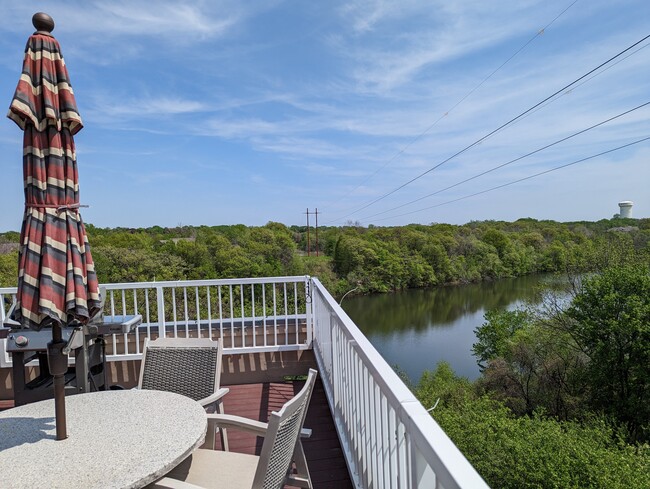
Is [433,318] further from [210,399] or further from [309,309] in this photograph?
[210,399]

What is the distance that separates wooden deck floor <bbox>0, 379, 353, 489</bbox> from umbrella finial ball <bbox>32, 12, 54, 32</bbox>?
8.20 feet

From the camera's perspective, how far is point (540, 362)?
2336 cm

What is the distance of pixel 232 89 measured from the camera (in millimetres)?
24547

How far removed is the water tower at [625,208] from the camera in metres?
56.5

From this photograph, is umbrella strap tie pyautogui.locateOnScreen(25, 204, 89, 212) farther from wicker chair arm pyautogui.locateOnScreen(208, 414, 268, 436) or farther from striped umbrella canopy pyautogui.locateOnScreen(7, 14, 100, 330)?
wicker chair arm pyautogui.locateOnScreen(208, 414, 268, 436)

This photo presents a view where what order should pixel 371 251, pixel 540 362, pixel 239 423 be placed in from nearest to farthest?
1. pixel 239 423
2. pixel 540 362
3. pixel 371 251

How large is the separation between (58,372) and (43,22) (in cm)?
132

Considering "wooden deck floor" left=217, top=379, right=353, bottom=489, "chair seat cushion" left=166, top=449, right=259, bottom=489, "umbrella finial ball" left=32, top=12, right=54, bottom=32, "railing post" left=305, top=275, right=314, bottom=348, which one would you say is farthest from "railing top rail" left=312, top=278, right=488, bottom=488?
"railing post" left=305, top=275, right=314, bottom=348

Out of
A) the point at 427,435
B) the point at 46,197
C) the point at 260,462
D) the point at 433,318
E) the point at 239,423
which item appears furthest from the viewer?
the point at 433,318

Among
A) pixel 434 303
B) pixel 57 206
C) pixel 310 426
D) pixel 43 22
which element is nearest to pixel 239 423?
pixel 57 206

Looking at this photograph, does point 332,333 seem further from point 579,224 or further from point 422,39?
point 579,224

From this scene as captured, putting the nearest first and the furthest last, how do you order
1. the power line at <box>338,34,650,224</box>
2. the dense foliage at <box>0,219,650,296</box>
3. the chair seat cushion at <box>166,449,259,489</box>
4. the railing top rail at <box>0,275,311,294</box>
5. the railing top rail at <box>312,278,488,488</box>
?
1. the railing top rail at <box>312,278,488,488</box>
2. the chair seat cushion at <box>166,449,259,489</box>
3. the railing top rail at <box>0,275,311,294</box>
4. the power line at <box>338,34,650,224</box>
5. the dense foliage at <box>0,219,650,296</box>

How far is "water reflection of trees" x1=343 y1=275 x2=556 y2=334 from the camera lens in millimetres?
34906

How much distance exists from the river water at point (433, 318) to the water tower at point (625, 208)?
15.9 metres
